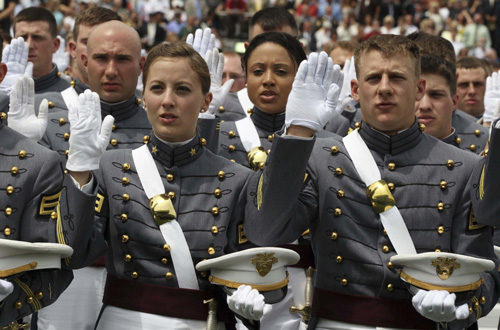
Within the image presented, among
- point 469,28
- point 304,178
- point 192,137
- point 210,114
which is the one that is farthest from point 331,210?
point 469,28

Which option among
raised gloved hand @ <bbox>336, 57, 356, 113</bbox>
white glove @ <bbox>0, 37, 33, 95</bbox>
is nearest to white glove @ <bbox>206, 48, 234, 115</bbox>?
raised gloved hand @ <bbox>336, 57, 356, 113</bbox>

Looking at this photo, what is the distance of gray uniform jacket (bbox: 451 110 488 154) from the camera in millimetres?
6902

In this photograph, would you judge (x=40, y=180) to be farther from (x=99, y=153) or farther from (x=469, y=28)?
(x=469, y=28)

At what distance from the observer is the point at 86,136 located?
430 centimetres

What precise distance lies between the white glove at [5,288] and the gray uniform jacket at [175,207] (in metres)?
0.39

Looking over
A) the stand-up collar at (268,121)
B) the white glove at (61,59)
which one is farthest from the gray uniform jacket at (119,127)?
the white glove at (61,59)

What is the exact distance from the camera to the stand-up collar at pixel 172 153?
15.1 feet

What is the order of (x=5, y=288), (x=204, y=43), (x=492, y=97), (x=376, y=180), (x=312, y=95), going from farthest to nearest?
(x=492, y=97)
(x=204, y=43)
(x=376, y=180)
(x=312, y=95)
(x=5, y=288)

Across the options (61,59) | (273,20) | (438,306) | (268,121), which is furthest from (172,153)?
(61,59)

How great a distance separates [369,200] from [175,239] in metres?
0.89

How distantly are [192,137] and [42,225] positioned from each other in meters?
0.82

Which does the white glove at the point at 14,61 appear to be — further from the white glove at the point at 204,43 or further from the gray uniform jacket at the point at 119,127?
the white glove at the point at 204,43

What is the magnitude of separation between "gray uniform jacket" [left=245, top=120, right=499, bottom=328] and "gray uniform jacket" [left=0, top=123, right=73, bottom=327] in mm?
869

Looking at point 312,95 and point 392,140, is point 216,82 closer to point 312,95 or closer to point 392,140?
point 392,140
